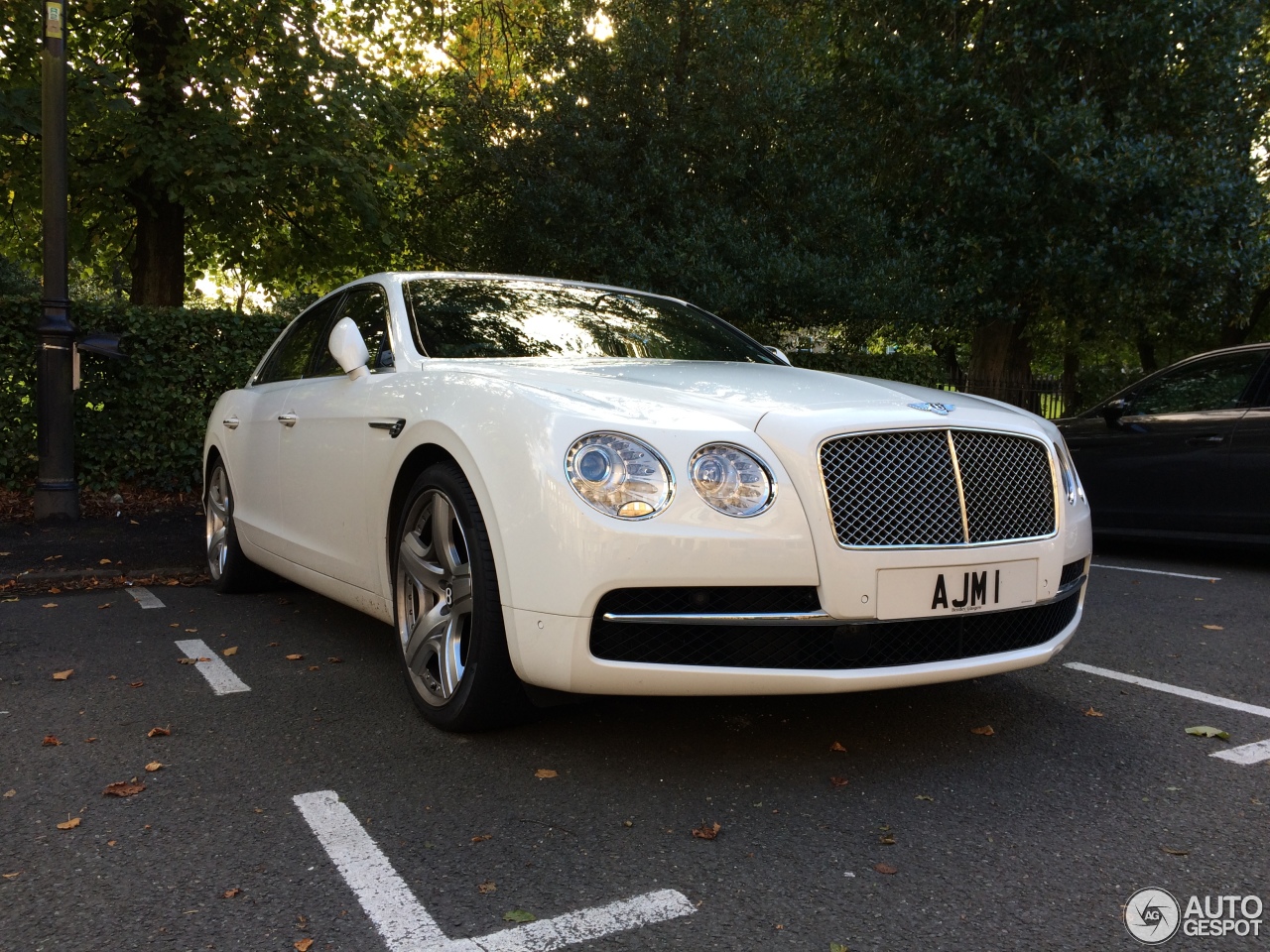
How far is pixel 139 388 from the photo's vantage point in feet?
29.9

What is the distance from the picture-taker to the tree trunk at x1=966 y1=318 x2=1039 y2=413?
1564 centimetres

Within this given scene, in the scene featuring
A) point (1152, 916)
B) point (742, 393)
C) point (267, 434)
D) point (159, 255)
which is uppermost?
point (159, 255)

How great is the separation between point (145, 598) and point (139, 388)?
3.90 m

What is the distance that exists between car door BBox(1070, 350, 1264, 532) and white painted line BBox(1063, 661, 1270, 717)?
3.30 meters

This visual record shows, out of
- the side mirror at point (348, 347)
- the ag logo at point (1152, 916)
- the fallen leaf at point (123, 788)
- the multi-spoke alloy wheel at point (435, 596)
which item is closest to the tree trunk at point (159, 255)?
the side mirror at point (348, 347)

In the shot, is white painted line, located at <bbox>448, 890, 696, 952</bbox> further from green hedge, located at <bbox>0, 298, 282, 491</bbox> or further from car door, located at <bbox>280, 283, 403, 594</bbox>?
green hedge, located at <bbox>0, 298, 282, 491</bbox>

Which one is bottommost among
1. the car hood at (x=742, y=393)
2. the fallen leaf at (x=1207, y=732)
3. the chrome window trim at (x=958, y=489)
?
the fallen leaf at (x=1207, y=732)

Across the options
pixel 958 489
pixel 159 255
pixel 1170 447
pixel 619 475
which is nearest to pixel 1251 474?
pixel 1170 447

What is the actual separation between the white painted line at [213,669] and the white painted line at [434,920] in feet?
5.36

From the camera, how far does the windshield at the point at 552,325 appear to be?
13.6 feet

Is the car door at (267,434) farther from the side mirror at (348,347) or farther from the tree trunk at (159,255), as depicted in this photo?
the tree trunk at (159,255)

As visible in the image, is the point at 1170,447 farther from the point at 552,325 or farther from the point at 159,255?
the point at 159,255

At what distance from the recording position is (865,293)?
11.7 m

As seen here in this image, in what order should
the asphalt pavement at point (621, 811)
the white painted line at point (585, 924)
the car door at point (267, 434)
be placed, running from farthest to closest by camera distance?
1. the car door at point (267, 434)
2. the asphalt pavement at point (621, 811)
3. the white painted line at point (585, 924)
